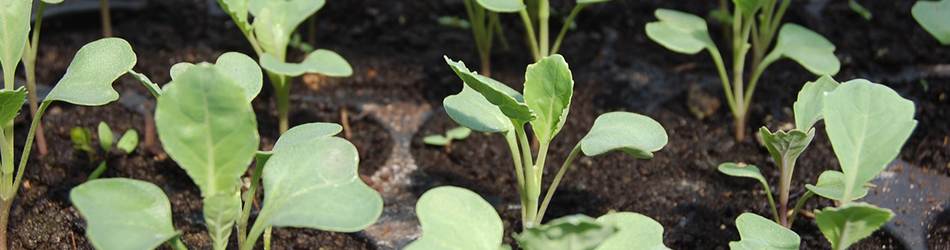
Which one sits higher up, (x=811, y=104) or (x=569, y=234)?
(x=569, y=234)

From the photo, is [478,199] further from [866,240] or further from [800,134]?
[866,240]

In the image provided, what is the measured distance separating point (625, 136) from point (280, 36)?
0.60m

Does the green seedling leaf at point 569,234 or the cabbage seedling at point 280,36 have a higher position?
the green seedling leaf at point 569,234

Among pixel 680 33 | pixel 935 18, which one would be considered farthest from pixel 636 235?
pixel 935 18

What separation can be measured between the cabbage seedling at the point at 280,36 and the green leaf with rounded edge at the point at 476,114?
27 centimetres

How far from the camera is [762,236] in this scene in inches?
38.7

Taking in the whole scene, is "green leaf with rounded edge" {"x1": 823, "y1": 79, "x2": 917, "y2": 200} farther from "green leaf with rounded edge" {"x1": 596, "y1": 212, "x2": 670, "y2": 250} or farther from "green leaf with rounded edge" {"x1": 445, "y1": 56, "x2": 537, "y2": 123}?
"green leaf with rounded edge" {"x1": 445, "y1": 56, "x2": 537, "y2": 123}

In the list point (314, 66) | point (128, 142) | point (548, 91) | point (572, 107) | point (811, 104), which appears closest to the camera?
point (548, 91)

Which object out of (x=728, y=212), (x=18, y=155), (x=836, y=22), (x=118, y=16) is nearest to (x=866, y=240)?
(x=728, y=212)

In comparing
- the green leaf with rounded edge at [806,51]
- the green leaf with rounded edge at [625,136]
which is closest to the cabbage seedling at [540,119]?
the green leaf with rounded edge at [625,136]

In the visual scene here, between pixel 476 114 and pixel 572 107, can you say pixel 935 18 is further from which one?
pixel 476 114

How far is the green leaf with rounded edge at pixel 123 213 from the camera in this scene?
2.54 feet

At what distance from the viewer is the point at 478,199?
86 centimetres

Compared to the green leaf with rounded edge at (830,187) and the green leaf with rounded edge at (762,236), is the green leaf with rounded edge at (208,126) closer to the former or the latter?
the green leaf with rounded edge at (762,236)
